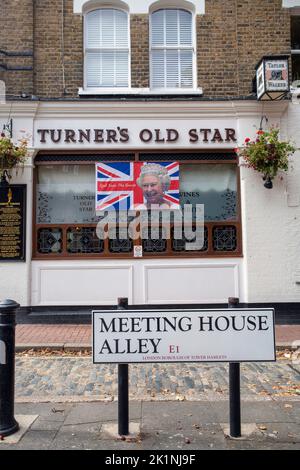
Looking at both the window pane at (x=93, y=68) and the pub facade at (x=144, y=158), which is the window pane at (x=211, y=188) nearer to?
the pub facade at (x=144, y=158)

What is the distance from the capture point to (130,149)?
895cm

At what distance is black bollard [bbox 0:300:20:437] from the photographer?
412 centimetres

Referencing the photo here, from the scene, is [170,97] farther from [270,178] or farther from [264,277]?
[264,277]

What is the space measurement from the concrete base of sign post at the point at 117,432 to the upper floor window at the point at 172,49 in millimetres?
7137

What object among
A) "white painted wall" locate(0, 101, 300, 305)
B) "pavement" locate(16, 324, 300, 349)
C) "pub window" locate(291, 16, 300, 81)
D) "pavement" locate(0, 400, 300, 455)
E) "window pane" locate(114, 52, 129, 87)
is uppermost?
"pub window" locate(291, 16, 300, 81)

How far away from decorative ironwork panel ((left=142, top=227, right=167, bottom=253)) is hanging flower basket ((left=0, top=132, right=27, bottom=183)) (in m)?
2.83

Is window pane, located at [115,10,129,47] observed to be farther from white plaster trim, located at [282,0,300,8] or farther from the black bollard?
the black bollard

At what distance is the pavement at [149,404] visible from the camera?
396cm

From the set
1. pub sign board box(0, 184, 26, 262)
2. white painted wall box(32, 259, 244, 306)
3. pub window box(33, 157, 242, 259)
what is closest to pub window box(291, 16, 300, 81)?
pub window box(33, 157, 242, 259)

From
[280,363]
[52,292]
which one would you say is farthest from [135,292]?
[280,363]

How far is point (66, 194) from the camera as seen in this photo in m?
9.11

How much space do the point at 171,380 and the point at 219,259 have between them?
11.9 ft

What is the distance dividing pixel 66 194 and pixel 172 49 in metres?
3.88

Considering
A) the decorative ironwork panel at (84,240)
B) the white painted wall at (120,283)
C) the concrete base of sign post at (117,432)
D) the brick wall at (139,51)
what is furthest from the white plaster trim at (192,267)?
the concrete base of sign post at (117,432)
